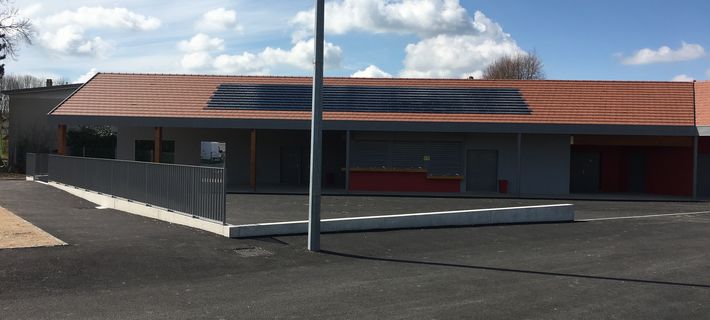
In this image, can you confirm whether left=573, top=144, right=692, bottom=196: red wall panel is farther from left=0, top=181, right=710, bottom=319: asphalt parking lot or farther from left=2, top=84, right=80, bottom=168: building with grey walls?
left=2, top=84, right=80, bottom=168: building with grey walls

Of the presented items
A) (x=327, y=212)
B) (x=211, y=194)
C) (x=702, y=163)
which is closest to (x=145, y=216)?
(x=211, y=194)

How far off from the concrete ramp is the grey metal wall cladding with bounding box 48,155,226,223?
0.91 m

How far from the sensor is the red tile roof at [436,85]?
2423cm

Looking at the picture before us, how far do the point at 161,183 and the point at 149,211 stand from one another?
0.79m

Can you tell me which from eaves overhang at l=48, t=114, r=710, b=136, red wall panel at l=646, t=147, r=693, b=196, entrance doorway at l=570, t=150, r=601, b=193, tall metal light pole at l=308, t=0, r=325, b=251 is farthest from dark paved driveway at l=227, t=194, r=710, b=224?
entrance doorway at l=570, t=150, r=601, b=193

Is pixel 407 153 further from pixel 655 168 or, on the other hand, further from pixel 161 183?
pixel 161 183

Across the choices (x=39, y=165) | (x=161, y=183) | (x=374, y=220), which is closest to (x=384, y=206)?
(x=374, y=220)

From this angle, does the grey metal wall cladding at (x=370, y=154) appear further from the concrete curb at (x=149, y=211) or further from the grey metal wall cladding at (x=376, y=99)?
the concrete curb at (x=149, y=211)

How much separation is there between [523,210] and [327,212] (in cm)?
537

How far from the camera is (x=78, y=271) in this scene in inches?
332

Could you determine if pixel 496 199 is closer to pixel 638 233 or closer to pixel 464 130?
pixel 464 130

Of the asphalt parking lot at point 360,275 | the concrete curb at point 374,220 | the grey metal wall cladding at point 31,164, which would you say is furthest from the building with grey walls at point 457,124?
the asphalt parking lot at point 360,275

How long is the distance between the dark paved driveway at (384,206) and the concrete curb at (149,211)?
4.29 feet

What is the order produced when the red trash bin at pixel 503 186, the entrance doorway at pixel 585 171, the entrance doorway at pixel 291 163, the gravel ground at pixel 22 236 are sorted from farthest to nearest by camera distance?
the entrance doorway at pixel 291 163 < the entrance doorway at pixel 585 171 < the red trash bin at pixel 503 186 < the gravel ground at pixel 22 236
